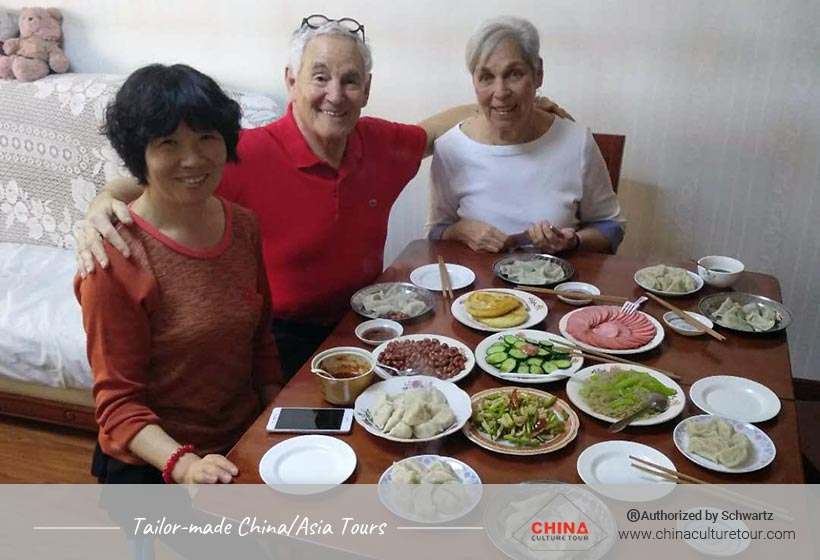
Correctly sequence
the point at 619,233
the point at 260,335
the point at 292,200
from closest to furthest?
the point at 260,335 < the point at 292,200 < the point at 619,233

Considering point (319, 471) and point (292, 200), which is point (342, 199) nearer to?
point (292, 200)

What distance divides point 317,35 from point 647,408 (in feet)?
4.01

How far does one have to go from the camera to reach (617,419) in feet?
3.91

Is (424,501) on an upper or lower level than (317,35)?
lower

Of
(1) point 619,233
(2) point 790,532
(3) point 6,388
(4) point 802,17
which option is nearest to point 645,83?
(4) point 802,17

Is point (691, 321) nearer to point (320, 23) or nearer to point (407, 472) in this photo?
point (407, 472)

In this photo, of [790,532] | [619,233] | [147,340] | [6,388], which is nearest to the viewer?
[790,532]

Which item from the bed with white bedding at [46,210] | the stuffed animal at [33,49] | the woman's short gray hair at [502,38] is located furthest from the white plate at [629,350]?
the stuffed animal at [33,49]

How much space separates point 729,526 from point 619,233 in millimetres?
1279

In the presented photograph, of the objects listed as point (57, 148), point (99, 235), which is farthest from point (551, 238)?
point (57, 148)

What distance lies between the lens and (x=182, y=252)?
4.61ft

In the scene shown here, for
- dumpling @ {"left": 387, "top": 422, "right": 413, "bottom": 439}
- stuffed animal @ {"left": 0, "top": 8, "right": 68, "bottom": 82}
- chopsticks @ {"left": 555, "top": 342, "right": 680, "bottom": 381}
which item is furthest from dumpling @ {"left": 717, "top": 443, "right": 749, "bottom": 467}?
stuffed animal @ {"left": 0, "top": 8, "right": 68, "bottom": 82}

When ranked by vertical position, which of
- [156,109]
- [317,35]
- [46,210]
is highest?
[317,35]

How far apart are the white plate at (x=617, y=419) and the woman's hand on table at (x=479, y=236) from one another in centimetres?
68
